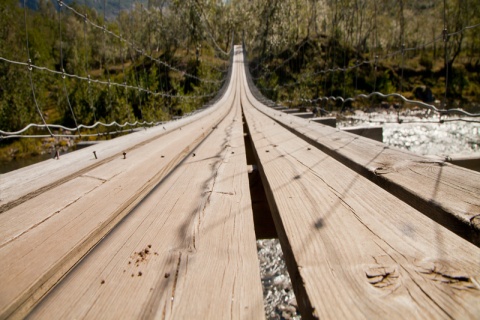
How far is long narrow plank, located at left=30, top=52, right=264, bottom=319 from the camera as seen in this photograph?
404 millimetres

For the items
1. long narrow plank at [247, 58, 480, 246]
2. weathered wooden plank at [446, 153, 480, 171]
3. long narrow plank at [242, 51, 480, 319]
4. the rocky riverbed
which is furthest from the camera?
the rocky riverbed

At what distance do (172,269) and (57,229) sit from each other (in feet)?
0.94

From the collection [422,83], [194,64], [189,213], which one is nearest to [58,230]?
[189,213]

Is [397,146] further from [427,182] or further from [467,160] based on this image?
[427,182]

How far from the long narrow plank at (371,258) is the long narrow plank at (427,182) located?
3 cm

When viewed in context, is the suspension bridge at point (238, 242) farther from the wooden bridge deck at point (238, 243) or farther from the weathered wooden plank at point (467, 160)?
the weathered wooden plank at point (467, 160)

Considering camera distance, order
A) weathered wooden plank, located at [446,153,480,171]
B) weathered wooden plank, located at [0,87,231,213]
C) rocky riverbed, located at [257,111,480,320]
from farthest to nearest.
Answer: rocky riverbed, located at [257,111,480,320], weathered wooden plank, located at [446,153,480,171], weathered wooden plank, located at [0,87,231,213]

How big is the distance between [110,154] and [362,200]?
1081mm

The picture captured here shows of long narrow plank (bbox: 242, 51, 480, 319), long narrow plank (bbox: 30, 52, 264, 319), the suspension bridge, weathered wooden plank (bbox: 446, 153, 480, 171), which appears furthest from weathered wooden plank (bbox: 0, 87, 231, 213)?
weathered wooden plank (bbox: 446, 153, 480, 171)

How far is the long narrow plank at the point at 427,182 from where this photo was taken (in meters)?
0.53

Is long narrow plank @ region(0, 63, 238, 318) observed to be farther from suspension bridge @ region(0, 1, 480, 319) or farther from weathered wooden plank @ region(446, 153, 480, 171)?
weathered wooden plank @ region(446, 153, 480, 171)

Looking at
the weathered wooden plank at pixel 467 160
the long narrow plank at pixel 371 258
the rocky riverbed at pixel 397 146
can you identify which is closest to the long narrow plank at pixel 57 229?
the long narrow plank at pixel 371 258

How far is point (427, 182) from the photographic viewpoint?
0.69 meters

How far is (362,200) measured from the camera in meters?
0.66
